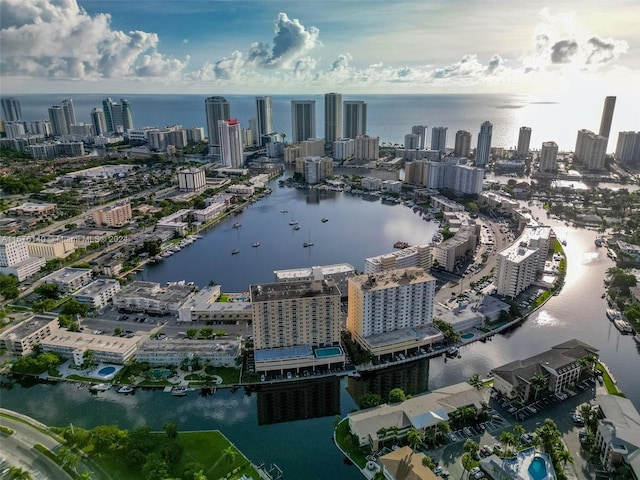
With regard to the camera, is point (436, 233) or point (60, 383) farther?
point (436, 233)

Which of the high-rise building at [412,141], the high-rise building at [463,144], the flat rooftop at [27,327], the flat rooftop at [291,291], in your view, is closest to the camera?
the flat rooftop at [291,291]

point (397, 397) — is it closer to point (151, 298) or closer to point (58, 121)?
point (151, 298)

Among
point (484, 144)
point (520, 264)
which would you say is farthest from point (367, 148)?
point (520, 264)

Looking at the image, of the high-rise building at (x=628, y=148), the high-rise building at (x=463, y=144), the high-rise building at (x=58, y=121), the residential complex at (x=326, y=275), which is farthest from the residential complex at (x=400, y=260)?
the high-rise building at (x=58, y=121)

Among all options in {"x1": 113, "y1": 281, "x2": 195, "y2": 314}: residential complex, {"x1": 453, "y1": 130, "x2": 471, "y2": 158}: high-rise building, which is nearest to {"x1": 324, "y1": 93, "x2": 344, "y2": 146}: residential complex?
{"x1": 453, "y1": 130, "x2": 471, "y2": 158}: high-rise building

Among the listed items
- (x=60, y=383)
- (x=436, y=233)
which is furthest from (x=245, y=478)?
(x=436, y=233)

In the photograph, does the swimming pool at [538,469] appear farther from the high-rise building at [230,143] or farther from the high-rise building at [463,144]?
the high-rise building at [463,144]

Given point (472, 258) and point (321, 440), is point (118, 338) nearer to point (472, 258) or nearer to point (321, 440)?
point (321, 440)

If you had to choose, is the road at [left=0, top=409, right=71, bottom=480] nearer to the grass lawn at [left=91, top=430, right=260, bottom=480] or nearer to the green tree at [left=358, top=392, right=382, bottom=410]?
the grass lawn at [left=91, top=430, right=260, bottom=480]
